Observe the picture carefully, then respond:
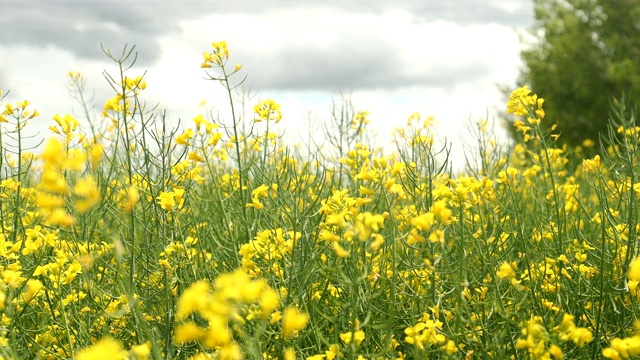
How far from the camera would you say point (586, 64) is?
48.5 ft

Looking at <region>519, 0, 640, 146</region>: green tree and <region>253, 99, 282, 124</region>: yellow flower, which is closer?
<region>253, 99, 282, 124</region>: yellow flower

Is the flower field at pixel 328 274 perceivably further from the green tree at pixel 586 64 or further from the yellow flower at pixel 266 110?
the green tree at pixel 586 64

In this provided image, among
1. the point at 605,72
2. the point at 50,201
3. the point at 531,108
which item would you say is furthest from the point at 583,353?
the point at 605,72

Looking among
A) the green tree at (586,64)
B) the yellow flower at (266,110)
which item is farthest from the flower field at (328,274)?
the green tree at (586,64)

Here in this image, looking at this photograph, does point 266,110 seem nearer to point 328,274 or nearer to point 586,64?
point 328,274

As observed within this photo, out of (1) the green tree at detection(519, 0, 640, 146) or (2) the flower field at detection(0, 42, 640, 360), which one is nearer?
(2) the flower field at detection(0, 42, 640, 360)

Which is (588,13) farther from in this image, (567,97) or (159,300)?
(159,300)

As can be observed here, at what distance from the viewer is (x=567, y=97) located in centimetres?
1512

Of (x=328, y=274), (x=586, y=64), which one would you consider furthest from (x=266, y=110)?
(x=586, y=64)

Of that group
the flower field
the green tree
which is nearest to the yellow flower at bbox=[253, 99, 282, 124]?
the flower field

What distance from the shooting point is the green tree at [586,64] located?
14.6 meters

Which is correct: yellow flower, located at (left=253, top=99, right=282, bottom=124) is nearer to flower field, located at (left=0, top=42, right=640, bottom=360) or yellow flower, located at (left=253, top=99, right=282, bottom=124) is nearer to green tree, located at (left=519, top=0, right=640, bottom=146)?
flower field, located at (left=0, top=42, right=640, bottom=360)

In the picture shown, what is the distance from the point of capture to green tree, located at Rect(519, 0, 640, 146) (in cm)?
1456

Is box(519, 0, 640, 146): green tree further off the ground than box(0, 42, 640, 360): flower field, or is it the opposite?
box(519, 0, 640, 146): green tree
